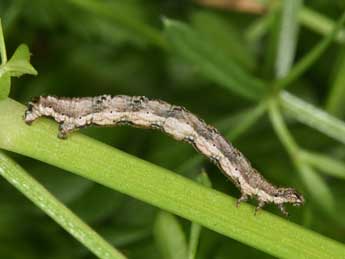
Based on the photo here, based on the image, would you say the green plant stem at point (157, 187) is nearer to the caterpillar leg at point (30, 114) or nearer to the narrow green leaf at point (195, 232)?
the caterpillar leg at point (30, 114)

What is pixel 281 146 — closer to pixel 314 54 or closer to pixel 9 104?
pixel 314 54

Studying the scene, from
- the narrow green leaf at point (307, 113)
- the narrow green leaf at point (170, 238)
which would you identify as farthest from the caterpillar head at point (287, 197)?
the narrow green leaf at point (307, 113)

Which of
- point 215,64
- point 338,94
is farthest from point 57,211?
point 338,94

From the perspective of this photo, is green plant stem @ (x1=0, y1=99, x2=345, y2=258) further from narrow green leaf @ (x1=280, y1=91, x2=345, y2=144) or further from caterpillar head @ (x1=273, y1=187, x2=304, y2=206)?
narrow green leaf @ (x1=280, y1=91, x2=345, y2=144)

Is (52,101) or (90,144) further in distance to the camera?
(52,101)

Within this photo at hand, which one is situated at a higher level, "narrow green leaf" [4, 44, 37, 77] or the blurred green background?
the blurred green background

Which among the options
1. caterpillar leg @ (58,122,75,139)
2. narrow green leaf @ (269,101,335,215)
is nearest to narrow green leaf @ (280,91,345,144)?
narrow green leaf @ (269,101,335,215)

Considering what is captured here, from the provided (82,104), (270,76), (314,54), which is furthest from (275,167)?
(82,104)

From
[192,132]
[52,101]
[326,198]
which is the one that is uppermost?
[326,198]
